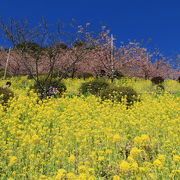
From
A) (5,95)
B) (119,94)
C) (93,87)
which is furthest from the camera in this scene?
(93,87)

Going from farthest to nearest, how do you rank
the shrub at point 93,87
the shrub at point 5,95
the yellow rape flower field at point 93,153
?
the shrub at point 93,87, the shrub at point 5,95, the yellow rape flower field at point 93,153

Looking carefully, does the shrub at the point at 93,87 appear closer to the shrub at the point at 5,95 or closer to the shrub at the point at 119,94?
the shrub at the point at 119,94

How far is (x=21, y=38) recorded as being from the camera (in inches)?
514

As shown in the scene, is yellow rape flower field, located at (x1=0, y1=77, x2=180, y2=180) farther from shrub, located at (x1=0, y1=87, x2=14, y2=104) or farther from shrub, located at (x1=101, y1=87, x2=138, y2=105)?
shrub, located at (x1=101, y1=87, x2=138, y2=105)

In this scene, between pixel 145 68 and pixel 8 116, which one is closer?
pixel 8 116

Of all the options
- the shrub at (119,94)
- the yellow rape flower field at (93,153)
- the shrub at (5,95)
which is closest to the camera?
the yellow rape flower field at (93,153)

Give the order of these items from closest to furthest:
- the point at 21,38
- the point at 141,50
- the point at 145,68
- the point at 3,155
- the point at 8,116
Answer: the point at 3,155 < the point at 8,116 < the point at 21,38 < the point at 141,50 < the point at 145,68

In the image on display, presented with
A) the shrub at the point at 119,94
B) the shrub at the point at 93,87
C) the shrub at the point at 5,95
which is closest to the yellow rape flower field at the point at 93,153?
the shrub at the point at 5,95

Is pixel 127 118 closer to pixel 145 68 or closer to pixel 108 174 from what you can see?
pixel 108 174

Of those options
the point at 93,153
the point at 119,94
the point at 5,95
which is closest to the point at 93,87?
the point at 119,94

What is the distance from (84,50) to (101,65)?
1045cm

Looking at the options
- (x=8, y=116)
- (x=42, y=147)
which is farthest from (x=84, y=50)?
(x=42, y=147)

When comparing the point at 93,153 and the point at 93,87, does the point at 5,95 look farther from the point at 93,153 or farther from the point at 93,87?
the point at 93,153

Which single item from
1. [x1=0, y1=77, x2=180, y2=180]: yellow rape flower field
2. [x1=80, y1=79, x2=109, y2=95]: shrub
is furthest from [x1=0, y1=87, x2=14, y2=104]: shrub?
[x1=80, y1=79, x2=109, y2=95]: shrub
